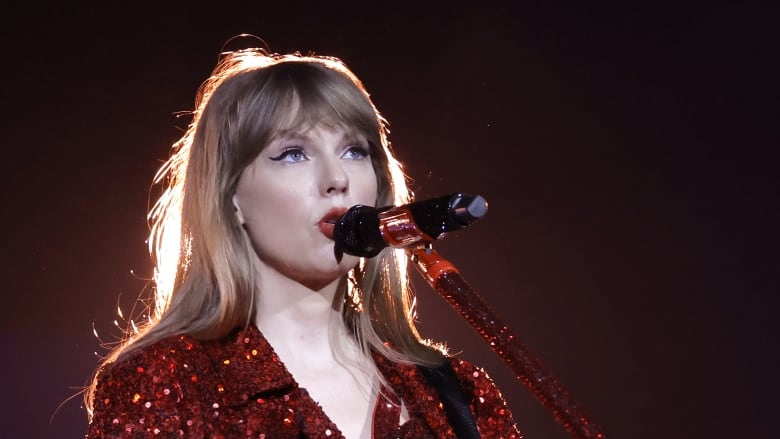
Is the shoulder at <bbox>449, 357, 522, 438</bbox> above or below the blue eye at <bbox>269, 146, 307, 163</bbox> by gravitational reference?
below

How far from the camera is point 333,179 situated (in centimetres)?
173

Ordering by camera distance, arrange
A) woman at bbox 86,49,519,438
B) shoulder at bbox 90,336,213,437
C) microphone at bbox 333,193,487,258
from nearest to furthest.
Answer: microphone at bbox 333,193,487,258, shoulder at bbox 90,336,213,437, woman at bbox 86,49,519,438

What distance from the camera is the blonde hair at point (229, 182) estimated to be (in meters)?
1.80

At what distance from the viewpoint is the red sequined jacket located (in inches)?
63.5

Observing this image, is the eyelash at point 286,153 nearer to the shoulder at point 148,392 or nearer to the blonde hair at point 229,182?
the blonde hair at point 229,182

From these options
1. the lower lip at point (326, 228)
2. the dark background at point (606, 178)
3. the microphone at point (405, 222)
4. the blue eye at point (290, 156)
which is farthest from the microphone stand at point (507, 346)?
the dark background at point (606, 178)

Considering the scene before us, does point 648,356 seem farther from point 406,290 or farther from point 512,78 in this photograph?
point 406,290

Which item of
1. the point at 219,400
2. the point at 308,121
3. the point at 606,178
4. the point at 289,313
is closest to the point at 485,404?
the point at 289,313

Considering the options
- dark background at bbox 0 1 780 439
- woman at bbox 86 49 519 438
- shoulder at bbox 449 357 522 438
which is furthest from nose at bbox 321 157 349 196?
dark background at bbox 0 1 780 439

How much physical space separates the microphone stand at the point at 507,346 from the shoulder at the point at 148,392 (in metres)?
0.52

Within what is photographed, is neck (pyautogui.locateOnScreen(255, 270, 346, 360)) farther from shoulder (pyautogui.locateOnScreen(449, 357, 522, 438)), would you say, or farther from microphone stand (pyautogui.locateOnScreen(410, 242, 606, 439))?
microphone stand (pyautogui.locateOnScreen(410, 242, 606, 439))

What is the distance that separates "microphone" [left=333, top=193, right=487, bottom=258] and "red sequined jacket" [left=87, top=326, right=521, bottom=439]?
1.21 feet

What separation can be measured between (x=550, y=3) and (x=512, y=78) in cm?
26

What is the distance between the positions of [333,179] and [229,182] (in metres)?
0.23
